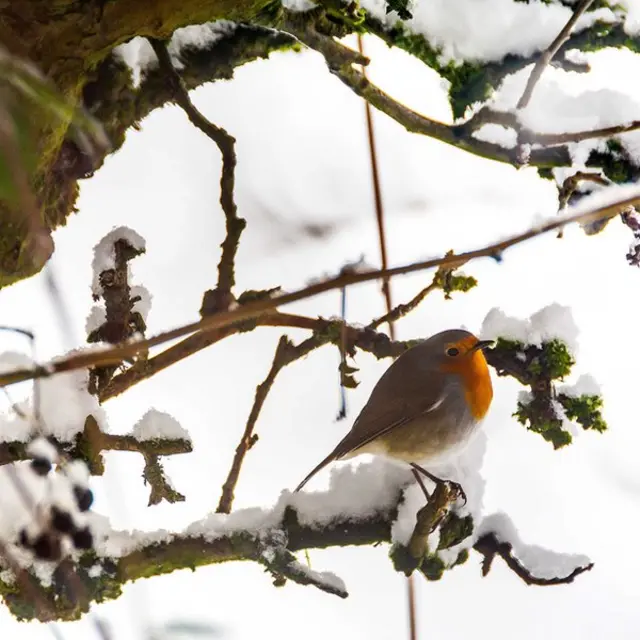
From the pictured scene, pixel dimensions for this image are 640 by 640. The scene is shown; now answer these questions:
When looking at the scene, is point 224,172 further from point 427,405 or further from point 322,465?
point 427,405

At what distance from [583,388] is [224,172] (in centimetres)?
71

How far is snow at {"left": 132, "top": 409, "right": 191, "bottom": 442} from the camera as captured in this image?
1318mm

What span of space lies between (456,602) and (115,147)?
1136 millimetres

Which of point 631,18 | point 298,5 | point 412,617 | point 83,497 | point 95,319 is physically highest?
point 631,18

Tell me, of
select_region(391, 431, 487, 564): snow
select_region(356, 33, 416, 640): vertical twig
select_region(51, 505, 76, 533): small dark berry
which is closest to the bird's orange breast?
select_region(391, 431, 487, 564): snow

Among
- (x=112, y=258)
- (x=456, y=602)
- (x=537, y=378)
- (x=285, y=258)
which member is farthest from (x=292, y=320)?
(x=456, y=602)

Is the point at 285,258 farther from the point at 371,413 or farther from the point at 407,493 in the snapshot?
the point at 407,493

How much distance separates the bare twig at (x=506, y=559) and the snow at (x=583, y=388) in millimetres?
277

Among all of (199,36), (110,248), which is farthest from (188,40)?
(110,248)

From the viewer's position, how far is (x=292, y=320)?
4.77 ft

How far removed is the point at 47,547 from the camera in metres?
0.86

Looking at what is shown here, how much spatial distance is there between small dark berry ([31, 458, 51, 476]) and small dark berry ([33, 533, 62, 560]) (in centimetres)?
18

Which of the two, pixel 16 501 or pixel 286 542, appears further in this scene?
pixel 286 542

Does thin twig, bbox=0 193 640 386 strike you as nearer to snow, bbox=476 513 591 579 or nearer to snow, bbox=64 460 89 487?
snow, bbox=64 460 89 487
